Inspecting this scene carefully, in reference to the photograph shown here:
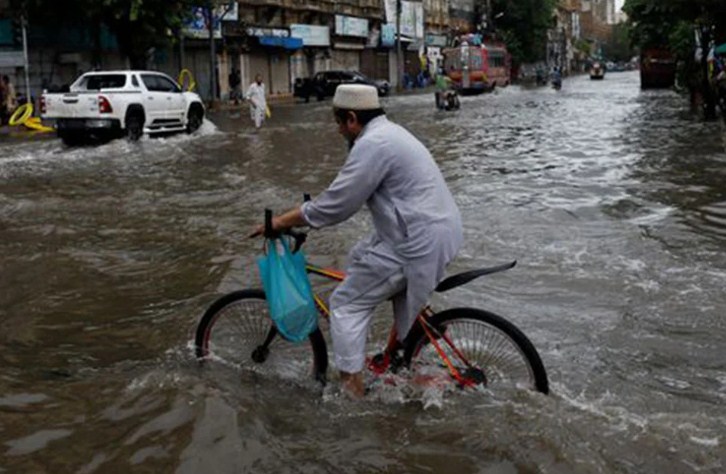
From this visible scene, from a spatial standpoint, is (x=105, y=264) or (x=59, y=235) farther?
(x=59, y=235)

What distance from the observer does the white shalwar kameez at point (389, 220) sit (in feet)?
12.8

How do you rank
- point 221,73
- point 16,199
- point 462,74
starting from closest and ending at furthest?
point 16,199
point 221,73
point 462,74

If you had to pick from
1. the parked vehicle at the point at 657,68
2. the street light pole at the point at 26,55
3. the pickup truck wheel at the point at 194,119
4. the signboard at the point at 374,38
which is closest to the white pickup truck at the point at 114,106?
the pickup truck wheel at the point at 194,119

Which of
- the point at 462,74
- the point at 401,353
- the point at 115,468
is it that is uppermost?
the point at 462,74

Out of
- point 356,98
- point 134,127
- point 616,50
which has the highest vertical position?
point 616,50

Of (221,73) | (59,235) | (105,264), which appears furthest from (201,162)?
(221,73)

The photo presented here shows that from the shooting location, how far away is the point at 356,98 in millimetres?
4004

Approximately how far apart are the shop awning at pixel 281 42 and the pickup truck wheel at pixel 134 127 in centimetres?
2533

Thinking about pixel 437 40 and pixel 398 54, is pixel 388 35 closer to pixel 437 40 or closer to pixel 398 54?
pixel 398 54

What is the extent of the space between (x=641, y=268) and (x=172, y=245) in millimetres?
4770

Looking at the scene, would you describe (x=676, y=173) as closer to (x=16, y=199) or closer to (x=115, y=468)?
(x=16, y=199)

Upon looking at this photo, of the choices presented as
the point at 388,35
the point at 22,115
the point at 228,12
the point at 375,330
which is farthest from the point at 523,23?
the point at 375,330

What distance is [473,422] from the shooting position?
4273 mm

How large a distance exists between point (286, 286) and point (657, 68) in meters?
49.3
